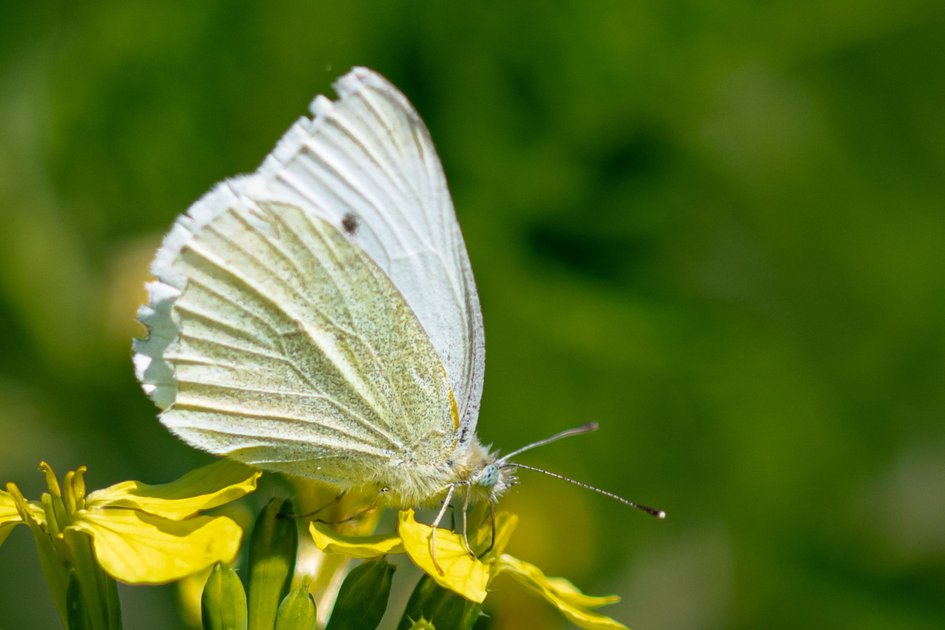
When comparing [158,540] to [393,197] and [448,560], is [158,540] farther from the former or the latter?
[393,197]

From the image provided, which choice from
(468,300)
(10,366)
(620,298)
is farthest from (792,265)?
(10,366)

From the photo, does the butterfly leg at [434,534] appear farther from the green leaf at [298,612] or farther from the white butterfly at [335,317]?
the green leaf at [298,612]

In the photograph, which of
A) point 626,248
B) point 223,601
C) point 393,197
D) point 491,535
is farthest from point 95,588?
point 626,248

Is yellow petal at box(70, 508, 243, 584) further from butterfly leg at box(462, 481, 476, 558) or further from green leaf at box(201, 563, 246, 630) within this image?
butterfly leg at box(462, 481, 476, 558)

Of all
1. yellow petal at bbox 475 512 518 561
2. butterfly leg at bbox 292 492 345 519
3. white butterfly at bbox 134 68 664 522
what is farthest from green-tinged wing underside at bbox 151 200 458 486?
yellow petal at bbox 475 512 518 561

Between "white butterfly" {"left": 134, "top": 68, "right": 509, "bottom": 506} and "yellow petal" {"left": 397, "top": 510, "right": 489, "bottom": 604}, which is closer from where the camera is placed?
"yellow petal" {"left": 397, "top": 510, "right": 489, "bottom": 604}

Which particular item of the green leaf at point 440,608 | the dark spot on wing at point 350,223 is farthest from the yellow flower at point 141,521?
the dark spot on wing at point 350,223

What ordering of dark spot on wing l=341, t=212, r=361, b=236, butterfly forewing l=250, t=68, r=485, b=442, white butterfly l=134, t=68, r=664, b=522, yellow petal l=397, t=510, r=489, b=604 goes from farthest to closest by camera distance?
dark spot on wing l=341, t=212, r=361, b=236, butterfly forewing l=250, t=68, r=485, b=442, white butterfly l=134, t=68, r=664, b=522, yellow petal l=397, t=510, r=489, b=604
